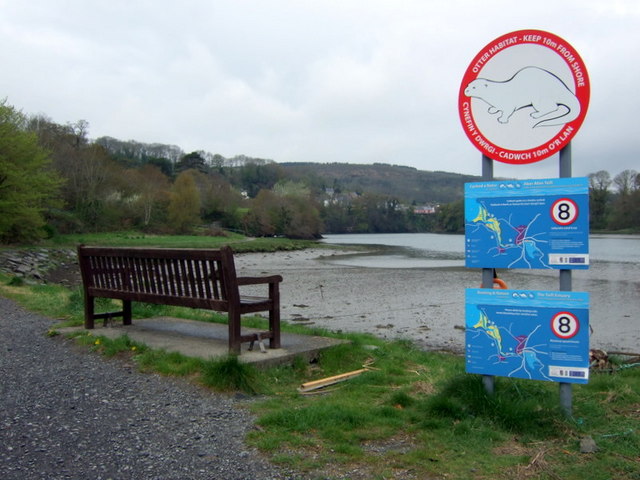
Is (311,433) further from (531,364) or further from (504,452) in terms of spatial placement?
(531,364)

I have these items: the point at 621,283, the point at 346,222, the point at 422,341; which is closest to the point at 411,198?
the point at 346,222

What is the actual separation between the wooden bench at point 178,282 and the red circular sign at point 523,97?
288 cm

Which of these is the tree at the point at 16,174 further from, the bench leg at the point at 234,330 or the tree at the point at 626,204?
the tree at the point at 626,204

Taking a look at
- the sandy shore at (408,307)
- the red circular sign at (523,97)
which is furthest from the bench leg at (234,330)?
the sandy shore at (408,307)

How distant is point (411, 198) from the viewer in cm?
16412

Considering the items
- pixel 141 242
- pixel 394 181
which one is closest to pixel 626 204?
pixel 141 242

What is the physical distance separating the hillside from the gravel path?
144019 millimetres

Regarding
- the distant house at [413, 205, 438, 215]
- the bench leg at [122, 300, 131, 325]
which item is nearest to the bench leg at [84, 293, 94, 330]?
the bench leg at [122, 300, 131, 325]

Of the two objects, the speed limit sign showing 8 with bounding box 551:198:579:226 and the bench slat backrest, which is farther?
the bench slat backrest

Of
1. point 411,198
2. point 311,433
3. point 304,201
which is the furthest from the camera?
point 411,198

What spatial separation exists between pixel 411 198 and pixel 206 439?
163 m

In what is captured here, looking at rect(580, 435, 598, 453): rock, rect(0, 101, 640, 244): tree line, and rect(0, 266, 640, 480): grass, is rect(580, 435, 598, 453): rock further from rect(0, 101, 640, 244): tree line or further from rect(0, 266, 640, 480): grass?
rect(0, 101, 640, 244): tree line

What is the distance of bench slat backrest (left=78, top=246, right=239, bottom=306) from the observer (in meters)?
6.22

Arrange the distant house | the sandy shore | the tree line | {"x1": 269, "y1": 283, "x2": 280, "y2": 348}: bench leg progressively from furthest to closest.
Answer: the distant house
the tree line
the sandy shore
{"x1": 269, "y1": 283, "x2": 280, "y2": 348}: bench leg
